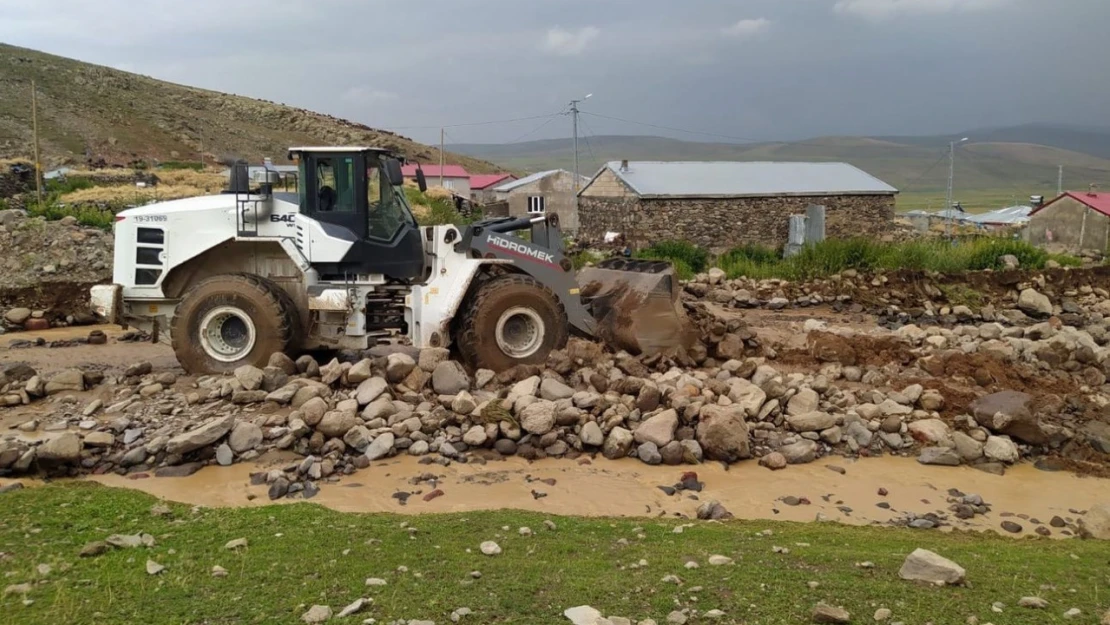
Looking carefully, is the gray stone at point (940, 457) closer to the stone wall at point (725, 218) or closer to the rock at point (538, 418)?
the rock at point (538, 418)

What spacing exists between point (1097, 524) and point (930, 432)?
2.60 meters

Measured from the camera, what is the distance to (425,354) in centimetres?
1048

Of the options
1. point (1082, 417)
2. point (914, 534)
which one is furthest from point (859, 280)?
point (914, 534)

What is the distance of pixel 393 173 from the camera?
35.6 ft

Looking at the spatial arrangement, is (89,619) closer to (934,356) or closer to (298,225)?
(298,225)

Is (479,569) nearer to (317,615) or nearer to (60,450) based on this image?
(317,615)

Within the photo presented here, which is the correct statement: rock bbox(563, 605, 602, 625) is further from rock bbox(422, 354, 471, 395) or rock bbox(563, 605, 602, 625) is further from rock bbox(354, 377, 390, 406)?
rock bbox(422, 354, 471, 395)

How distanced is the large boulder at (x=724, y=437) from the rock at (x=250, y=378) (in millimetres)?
4647

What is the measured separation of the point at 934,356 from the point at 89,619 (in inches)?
431

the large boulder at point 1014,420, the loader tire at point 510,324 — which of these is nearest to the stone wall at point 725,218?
the loader tire at point 510,324

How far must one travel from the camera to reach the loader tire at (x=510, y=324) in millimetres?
10961

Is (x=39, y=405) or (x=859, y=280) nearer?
(x=39, y=405)

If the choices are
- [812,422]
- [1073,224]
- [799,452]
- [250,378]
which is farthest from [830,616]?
[1073,224]

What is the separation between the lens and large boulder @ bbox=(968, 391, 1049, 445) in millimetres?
9562
